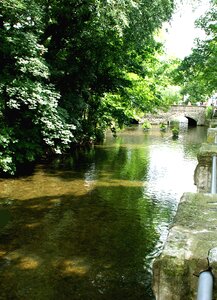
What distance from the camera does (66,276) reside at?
5.49 meters

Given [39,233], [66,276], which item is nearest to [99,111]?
[39,233]

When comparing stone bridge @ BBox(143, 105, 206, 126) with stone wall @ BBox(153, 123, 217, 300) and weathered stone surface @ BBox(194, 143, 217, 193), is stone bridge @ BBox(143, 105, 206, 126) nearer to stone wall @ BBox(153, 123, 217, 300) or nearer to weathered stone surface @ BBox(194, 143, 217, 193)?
weathered stone surface @ BBox(194, 143, 217, 193)

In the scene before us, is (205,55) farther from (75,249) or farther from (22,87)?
(75,249)

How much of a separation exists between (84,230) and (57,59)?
9125 mm

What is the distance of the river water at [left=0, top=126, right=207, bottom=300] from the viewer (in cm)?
527

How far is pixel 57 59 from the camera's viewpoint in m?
14.5

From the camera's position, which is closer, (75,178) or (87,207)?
(87,207)

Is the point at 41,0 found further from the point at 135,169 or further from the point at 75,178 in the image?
the point at 135,169

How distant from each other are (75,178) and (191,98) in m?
57.6

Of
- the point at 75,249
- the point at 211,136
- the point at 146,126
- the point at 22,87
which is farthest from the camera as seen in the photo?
the point at 146,126

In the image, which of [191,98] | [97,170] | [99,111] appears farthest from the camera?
[191,98]

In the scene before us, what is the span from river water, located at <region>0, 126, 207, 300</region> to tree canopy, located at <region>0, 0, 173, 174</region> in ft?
5.78

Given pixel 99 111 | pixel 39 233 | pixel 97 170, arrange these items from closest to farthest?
1. pixel 39 233
2. pixel 97 170
3. pixel 99 111

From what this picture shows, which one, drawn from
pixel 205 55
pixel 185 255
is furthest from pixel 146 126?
pixel 185 255
